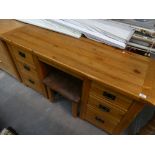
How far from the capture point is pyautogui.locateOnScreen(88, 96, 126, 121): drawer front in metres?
0.92

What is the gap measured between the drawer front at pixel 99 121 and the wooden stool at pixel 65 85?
0.13 m

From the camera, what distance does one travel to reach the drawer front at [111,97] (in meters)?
0.80

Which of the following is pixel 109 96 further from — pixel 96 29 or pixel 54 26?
pixel 54 26

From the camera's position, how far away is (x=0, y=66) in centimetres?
166

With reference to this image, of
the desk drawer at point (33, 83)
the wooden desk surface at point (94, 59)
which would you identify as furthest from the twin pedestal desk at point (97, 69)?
the desk drawer at point (33, 83)

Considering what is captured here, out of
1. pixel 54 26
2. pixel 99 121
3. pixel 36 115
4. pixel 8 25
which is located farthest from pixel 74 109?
pixel 8 25

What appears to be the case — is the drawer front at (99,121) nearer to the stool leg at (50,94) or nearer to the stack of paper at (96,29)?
the stool leg at (50,94)

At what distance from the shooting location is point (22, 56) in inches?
45.3

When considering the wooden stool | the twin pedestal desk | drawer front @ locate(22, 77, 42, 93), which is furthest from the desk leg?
drawer front @ locate(22, 77, 42, 93)

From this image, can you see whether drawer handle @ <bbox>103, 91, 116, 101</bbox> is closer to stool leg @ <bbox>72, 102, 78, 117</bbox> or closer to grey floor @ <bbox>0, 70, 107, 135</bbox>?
stool leg @ <bbox>72, 102, 78, 117</bbox>
